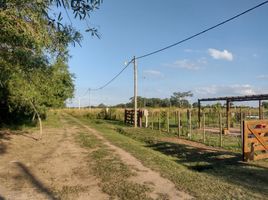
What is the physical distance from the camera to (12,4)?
6.09 m

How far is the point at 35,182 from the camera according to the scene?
28.5 feet

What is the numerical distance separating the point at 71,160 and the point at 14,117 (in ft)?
71.6

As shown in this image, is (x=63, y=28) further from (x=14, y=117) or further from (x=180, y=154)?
(x=14, y=117)

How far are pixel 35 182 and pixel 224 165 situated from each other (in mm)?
5841

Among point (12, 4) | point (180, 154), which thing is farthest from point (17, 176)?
point (180, 154)

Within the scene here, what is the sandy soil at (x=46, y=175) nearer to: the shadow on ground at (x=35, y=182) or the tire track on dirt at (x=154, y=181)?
the shadow on ground at (x=35, y=182)

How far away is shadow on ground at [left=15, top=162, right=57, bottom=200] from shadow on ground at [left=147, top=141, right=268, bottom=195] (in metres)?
4.25

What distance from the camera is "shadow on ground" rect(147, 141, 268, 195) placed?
879cm

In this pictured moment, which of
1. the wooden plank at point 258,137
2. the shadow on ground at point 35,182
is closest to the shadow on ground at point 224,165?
the wooden plank at point 258,137

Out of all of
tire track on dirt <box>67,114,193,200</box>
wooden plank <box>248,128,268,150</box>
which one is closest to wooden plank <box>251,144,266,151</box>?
wooden plank <box>248,128,268,150</box>

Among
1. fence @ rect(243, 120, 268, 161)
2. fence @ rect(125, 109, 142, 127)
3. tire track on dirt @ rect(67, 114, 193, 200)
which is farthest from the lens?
fence @ rect(125, 109, 142, 127)

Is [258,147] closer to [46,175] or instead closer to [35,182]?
[46,175]

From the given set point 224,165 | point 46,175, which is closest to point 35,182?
point 46,175

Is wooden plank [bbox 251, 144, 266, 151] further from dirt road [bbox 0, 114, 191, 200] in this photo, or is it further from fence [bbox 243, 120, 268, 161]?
dirt road [bbox 0, 114, 191, 200]
